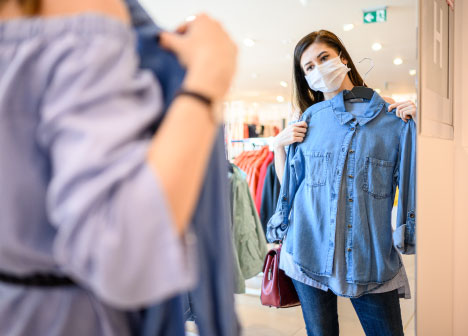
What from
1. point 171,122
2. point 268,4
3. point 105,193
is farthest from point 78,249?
point 268,4

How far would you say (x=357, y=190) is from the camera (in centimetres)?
140

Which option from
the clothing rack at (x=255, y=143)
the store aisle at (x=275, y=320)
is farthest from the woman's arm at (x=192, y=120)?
the clothing rack at (x=255, y=143)

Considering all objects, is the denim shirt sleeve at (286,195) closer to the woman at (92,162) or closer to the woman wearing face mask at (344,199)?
the woman wearing face mask at (344,199)

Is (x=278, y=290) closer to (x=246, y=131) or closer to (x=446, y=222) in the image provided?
(x=446, y=222)

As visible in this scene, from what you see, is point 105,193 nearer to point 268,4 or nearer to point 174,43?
point 174,43

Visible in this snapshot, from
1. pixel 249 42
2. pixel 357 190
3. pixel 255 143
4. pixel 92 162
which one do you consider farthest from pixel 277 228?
pixel 249 42

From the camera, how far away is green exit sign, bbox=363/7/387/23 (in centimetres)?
182

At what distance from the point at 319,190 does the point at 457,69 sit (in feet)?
4.23

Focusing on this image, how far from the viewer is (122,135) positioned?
1.26ft

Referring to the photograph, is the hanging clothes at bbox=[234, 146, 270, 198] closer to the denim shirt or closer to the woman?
the denim shirt

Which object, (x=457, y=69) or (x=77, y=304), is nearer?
(x=77, y=304)

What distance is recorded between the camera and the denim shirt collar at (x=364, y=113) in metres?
1.46

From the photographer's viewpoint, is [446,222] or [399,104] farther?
[446,222]

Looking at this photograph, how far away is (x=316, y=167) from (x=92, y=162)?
1.24 metres
